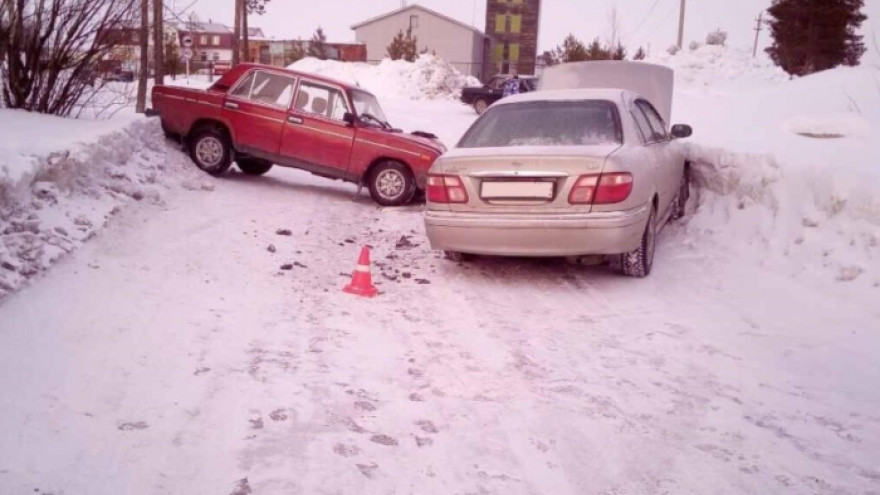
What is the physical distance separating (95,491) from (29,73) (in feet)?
25.2

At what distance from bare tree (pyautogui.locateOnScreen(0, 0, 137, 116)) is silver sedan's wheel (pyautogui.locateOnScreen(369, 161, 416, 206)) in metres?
3.91

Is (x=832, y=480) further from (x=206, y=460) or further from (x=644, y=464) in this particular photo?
(x=206, y=460)

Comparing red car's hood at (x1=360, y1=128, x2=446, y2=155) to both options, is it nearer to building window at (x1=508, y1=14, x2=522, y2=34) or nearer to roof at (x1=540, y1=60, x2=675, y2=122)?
roof at (x1=540, y1=60, x2=675, y2=122)

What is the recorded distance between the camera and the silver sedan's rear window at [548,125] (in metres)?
5.90

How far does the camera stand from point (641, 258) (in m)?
5.88

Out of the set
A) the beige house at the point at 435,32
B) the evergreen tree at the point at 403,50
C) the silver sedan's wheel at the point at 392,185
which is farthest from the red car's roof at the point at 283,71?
the beige house at the point at 435,32

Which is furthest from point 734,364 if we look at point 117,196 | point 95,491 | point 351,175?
point 351,175

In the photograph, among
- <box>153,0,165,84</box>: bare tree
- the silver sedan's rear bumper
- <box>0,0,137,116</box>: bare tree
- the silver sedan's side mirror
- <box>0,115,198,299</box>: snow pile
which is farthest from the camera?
<box>153,0,165,84</box>: bare tree

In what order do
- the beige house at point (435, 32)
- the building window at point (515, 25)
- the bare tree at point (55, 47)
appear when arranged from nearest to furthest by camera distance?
1. the bare tree at point (55, 47)
2. the beige house at point (435, 32)
3. the building window at point (515, 25)

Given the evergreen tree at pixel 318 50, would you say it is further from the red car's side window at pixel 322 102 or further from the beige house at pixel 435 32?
the red car's side window at pixel 322 102

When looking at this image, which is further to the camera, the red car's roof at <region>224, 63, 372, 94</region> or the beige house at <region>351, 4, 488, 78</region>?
the beige house at <region>351, 4, 488, 78</region>

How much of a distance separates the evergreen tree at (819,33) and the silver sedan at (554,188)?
36.0 metres

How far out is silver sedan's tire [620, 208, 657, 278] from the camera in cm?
585

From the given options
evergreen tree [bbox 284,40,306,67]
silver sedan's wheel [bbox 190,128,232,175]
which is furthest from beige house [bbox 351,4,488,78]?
silver sedan's wheel [bbox 190,128,232,175]
